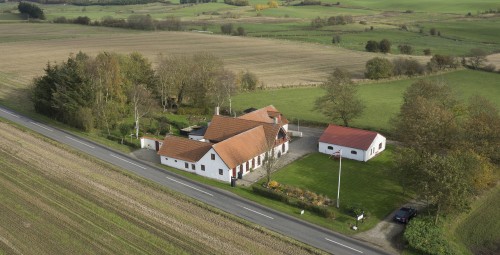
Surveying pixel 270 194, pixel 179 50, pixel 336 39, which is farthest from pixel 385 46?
pixel 270 194

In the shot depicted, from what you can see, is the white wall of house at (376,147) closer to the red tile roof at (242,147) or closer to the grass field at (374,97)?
the grass field at (374,97)

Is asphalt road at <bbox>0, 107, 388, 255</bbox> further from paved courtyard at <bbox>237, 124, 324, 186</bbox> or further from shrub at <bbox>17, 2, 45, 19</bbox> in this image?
shrub at <bbox>17, 2, 45, 19</bbox>

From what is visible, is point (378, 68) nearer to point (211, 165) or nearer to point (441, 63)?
point (441, 63)

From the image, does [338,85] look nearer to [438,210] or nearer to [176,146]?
[176,146]

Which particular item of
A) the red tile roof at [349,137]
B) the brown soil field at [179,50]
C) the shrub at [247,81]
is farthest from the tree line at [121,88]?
the brown soil field at [179,50]

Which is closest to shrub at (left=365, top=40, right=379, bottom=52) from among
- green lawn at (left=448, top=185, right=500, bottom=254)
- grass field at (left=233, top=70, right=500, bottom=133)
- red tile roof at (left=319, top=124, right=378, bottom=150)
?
grass field at (left=233, top=70, right=500, bottom=133)

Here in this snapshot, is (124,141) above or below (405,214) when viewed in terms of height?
above
